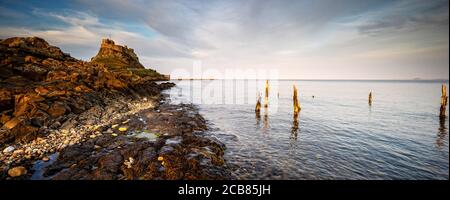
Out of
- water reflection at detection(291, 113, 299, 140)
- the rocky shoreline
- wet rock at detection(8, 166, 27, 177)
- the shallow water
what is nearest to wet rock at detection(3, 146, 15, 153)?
the rocky shoreline

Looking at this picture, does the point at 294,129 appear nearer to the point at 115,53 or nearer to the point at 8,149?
the point at 8,149

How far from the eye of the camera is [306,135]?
20297 millimetres

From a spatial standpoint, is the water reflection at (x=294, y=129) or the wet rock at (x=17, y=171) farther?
the water reflection at (x=294, y=129)

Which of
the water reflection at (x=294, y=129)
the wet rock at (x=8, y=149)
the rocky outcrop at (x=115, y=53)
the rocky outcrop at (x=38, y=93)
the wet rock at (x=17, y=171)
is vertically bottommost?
the water reflection at (x=294, y=129)

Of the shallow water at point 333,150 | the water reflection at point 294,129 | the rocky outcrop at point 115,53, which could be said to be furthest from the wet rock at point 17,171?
the rocky outcrop at point 115,53

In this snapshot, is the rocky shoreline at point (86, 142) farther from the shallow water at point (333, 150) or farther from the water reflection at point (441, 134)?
the water reflection at point (441, 134)

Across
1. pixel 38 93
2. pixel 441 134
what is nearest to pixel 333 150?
pixel 441 134

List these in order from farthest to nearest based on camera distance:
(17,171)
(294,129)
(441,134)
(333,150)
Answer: (294,129) → (441,134) → (333,150) → (17,171)

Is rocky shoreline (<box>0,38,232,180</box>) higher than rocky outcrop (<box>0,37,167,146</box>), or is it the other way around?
rocky outcrop (<box>0,37,167,146</box>)

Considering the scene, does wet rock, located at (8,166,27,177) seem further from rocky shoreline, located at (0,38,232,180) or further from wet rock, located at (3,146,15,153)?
wet rock, located at (3,146,15,153)

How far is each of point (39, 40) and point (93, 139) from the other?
52.7 m

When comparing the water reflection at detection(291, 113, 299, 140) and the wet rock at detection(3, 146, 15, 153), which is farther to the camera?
the water reflection at detection(291, 113, 299, 140)

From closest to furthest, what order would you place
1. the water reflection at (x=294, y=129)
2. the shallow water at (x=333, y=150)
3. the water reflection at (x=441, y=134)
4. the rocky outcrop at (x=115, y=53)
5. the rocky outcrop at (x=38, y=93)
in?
the shallow water at (x=333, y=150), the rocky outcrop at (x=38, y=93), the water reflection at (x=441, y=134), the water reflection at (x=294, y=129), the rocky outcrop at (x=115, y=53)
